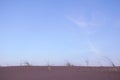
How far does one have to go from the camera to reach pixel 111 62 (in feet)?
42.0
